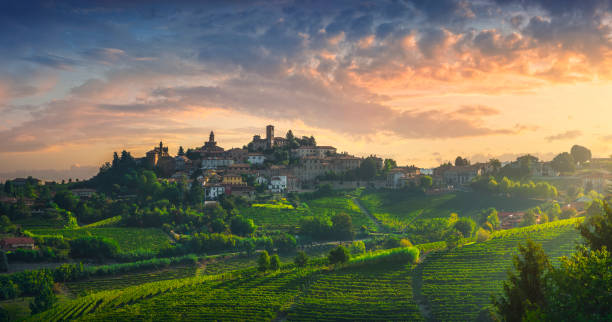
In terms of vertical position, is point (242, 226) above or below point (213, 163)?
below

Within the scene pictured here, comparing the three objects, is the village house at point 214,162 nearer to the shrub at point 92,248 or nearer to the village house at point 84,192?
the village house at point 84,192

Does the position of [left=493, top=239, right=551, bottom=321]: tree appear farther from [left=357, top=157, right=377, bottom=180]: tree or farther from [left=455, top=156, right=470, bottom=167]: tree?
[left=455, top=156, right=470, bottom=167]: tree

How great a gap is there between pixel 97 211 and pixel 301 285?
1635 inches

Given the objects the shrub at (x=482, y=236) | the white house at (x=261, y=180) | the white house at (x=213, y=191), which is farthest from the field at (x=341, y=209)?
the shrub at (x=482, y=236)

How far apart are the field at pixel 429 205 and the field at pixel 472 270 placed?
1709 centimetres

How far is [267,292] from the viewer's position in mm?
39156

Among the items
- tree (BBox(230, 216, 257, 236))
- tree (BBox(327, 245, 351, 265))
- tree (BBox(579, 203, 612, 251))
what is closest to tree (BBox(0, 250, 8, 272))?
tree (BBox(230, 216, 257, 236))

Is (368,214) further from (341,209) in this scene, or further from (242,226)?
(242,226)

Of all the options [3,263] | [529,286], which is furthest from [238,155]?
[529,286]

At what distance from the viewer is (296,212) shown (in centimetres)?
6988

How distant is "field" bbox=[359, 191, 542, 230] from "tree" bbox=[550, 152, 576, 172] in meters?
19.4

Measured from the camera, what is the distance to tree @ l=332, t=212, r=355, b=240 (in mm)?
61562

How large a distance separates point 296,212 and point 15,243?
36625 mm

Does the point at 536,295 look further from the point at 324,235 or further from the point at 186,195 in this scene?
the point at 186,195
